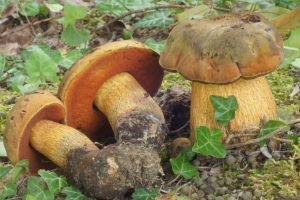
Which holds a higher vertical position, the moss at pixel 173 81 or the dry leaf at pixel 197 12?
the dry leaf at pixel 197 12

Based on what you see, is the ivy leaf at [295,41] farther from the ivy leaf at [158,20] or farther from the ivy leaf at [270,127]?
the ivy leaf at [158,20]

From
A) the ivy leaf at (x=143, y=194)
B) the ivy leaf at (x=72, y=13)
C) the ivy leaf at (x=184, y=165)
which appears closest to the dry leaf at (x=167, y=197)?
the ivy leaf at (x=143, y=194)

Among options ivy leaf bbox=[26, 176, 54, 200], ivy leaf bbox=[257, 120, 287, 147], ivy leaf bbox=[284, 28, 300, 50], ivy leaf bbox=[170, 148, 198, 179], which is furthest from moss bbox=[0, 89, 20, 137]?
ivy leaf bbox=[284, 28, 300, 50]

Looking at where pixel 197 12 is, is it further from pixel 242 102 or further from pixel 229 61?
pixel 229 61

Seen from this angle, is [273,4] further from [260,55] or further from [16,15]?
[16,15]

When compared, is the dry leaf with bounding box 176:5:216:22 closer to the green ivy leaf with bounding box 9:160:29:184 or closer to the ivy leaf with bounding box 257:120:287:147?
the ivy leaf with bounding box 257:120:287:147

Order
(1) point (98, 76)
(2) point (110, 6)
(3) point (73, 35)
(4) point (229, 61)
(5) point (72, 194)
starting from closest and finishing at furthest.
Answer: (4) point (229, 61)
(5) point (72, 194)
(1) point (98, 76)
(3) point (73, 35)
(2) point (110, 6)

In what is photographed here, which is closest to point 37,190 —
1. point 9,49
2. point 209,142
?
point 209,142
